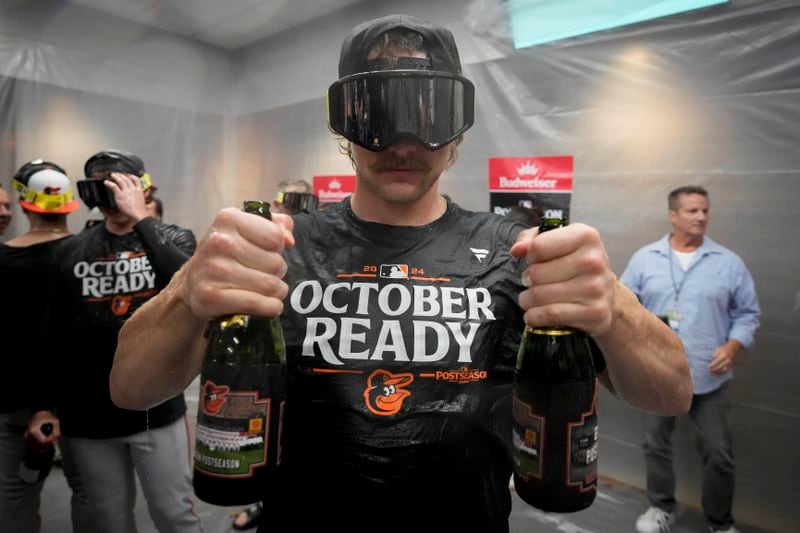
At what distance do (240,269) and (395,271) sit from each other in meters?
0.38

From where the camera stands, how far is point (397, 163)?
940 millimetres

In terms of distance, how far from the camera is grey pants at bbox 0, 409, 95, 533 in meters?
2.13

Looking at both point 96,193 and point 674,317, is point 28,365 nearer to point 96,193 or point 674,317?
point 96,193

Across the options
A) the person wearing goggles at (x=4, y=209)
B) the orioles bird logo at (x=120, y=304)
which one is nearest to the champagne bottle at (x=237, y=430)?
the orioles bird logo at (x=120, y=304)

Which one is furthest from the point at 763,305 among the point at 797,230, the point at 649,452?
the point at 649,452

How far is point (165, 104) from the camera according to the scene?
15.9ft

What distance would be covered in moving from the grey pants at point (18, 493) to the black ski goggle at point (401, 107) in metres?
2.24

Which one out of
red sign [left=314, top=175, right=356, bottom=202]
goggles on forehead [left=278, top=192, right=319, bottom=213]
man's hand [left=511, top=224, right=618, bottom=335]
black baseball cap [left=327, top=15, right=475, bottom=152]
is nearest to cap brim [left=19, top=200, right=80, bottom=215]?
goggles on forehead [left=278, top=192, right=319, bottom=213]

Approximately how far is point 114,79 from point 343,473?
492cm

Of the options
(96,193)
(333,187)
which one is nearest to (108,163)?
(96,193)

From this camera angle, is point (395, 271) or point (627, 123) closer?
point (395, 271)

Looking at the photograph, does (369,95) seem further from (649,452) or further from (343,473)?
(649,452)

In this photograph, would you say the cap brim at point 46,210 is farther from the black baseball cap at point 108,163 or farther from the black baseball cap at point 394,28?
the black baseball cap at point 394,28

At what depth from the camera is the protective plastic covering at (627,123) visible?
2.54 meters
